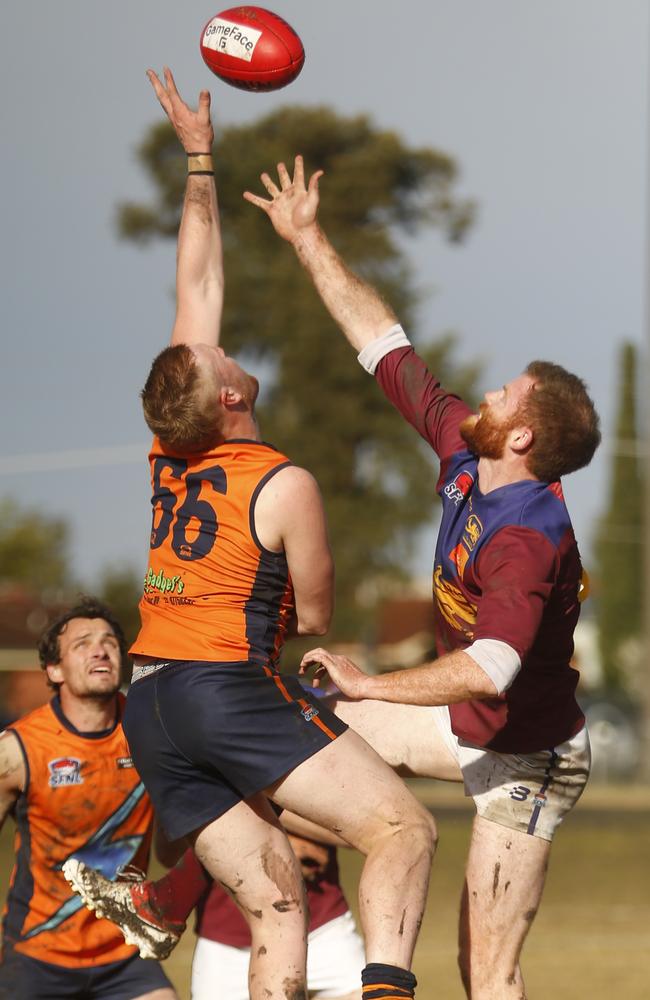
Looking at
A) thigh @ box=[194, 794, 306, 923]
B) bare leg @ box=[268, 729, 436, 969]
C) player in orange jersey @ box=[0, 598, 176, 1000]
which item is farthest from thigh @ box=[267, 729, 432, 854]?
player in orange jersey @ box=[0, 598, 176, 1000]

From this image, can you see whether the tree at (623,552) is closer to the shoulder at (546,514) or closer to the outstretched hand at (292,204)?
the outstretched hand at (292,204)

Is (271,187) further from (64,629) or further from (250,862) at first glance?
(250,862)

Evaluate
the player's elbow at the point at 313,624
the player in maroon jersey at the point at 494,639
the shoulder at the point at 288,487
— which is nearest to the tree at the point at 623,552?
the player in maroon jersey at the point at 494,639

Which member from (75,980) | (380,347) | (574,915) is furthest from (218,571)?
(574,915)

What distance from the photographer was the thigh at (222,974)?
6.36 metres

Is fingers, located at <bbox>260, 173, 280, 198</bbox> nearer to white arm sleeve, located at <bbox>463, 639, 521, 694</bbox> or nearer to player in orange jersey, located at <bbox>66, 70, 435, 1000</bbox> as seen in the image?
player in orange jersey, located at <bbox>66, 70, 435, 1000</bbox>

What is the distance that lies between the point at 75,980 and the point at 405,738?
6.11 feet

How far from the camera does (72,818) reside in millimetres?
6438

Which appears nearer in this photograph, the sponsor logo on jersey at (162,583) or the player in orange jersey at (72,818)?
the sponsor logo on jersey at (162,583)

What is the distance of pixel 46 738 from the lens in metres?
6.54

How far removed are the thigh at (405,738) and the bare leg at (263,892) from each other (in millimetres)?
781

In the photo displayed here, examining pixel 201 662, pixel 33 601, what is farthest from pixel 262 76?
pixel 33 601

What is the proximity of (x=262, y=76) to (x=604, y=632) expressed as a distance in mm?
61931

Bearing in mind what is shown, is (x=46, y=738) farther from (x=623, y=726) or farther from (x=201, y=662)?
(x=623, y=726)
